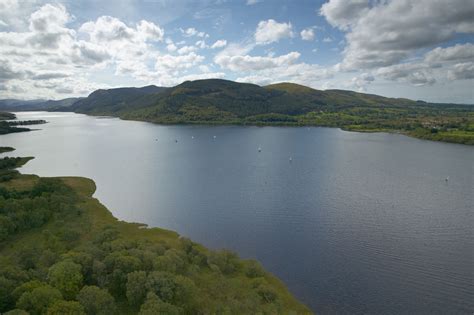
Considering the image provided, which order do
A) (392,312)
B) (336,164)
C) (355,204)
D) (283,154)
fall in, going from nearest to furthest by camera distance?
(392,312) → (355,204) → (336,164) → (283,154)

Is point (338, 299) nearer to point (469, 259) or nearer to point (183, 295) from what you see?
point (183, 295)

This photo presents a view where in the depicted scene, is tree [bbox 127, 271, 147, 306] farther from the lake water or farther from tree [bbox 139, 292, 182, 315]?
the lake water

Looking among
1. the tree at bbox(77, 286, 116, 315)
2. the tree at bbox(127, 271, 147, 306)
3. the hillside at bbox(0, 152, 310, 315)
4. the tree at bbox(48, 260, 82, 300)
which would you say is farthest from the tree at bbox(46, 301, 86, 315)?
the tree at bbox(127, 271, 147, 306)

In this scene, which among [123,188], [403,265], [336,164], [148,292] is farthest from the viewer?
[336,164]

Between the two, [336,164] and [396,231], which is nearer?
[396,231]

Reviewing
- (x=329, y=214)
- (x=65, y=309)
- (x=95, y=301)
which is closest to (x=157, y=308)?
(x=95, y=301)

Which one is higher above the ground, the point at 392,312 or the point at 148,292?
the point at 148,292

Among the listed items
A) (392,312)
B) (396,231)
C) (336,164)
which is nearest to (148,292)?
(392,312)
